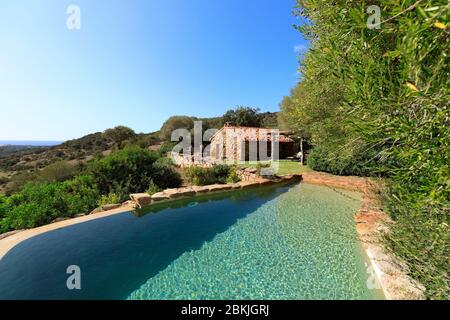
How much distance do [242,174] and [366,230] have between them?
369 inches

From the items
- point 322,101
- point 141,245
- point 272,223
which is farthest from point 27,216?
point 322,101

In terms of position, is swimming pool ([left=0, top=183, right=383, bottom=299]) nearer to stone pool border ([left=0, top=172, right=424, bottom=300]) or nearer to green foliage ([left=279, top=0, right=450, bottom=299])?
stone pool border ([left=0, top=172, right=424, bottom=300])

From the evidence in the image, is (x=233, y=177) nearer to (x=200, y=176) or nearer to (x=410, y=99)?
(x=200, y=176)

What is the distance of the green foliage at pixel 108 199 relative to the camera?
9.26m

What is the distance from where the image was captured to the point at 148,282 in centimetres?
475

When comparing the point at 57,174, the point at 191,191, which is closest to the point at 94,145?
the point at 57,174

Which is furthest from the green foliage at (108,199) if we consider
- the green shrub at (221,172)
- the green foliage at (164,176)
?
the green shrub at (221,172)

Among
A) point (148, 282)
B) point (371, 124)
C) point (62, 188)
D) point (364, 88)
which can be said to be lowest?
point (148, 282)

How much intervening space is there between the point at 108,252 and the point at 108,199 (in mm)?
4208

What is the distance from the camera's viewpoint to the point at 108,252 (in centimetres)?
582

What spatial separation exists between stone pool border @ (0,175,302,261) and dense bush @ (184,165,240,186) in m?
1.27

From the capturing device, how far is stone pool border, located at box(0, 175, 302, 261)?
6382 millimetres

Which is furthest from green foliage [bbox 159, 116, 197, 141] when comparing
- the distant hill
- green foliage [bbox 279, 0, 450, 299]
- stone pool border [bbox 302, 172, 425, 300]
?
green foliage [bbox 279, 0, 450, 299]
